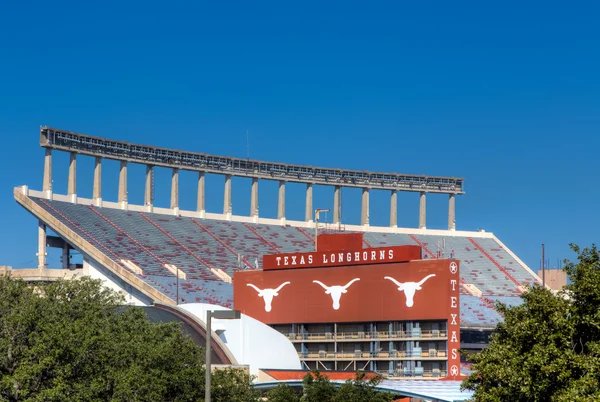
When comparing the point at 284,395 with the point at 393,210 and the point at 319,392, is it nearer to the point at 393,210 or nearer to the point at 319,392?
the point at 319,392

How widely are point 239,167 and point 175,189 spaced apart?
33.8 feet

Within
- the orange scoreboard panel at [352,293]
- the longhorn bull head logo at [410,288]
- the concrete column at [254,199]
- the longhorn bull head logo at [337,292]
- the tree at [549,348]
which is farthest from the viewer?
the concrete column at [254,199]

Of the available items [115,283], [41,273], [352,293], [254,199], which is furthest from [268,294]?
[254,199]

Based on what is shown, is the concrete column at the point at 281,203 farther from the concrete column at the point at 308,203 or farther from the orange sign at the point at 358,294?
the orange sign at the point at 358,294

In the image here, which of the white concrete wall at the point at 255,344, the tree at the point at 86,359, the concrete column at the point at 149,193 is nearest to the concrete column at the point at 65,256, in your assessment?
the concrete column at the point at 149,193

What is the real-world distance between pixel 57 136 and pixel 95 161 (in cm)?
658

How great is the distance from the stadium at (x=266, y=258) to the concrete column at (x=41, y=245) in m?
0.12

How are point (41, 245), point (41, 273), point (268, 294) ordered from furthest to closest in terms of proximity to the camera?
point (41, 245) < point (41, 273) < point (268, 294)

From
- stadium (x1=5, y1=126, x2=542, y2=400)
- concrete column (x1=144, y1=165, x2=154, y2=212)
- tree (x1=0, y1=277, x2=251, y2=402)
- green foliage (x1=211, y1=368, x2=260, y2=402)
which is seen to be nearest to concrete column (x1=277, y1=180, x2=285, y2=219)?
stadium (x1=5, y1=126, x2=542, y2=400)

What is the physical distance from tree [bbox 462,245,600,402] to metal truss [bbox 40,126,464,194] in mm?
97679

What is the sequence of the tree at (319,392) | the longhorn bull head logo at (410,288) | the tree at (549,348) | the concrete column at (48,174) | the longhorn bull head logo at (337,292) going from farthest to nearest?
the concrete column at (48,174)
the longhorn bull head logo at (337,292)
the longhorn bull head logo at (410,288)
the tree at (319,392)
the tree at (549,348)

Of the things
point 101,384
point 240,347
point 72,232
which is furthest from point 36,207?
point 101,384

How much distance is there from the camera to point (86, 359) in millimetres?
55188

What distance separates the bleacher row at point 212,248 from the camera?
130250 millimetres
